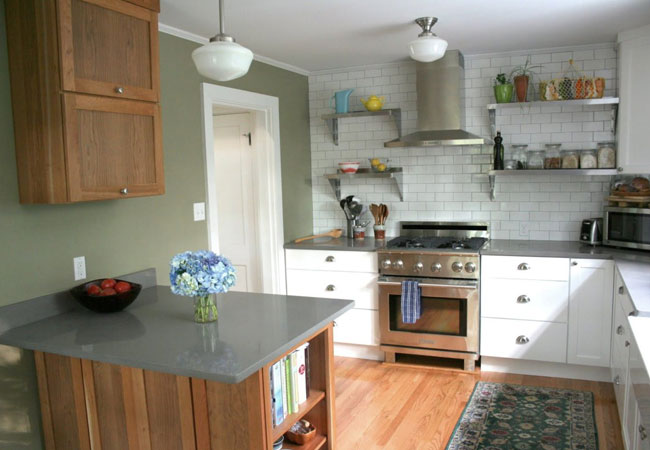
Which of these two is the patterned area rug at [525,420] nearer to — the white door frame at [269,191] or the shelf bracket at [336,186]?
the white door frame at [269,191]

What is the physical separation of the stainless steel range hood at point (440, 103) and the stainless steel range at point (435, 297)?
2.61ft

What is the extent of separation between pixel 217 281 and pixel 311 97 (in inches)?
122

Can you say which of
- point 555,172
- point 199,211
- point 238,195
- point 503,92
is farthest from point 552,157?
point 199,211

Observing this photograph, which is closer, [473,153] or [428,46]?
[428,46]

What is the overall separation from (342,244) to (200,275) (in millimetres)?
2368

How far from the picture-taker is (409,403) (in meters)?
3.62

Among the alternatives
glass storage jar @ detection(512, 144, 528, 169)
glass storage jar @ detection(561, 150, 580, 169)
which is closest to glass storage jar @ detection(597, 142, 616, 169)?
glass storage jar @ detection(561, 150, 580, 169)

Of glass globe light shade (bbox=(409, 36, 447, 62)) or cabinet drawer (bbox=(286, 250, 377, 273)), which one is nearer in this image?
glass globe light shade (bbox=(409, 36, 447, 62))

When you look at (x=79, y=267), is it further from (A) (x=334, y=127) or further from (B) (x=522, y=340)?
(B) (x=522, y=340)

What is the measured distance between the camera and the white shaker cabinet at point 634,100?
12.0ft

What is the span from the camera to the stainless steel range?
4.02m

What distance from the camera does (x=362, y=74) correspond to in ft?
15.8

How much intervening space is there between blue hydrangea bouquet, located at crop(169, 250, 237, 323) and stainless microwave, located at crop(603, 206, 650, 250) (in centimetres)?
278

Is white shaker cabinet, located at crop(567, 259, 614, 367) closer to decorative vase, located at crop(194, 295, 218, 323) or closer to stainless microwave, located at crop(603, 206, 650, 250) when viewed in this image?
stainless microwave, located at crop(603, 206, 650, 250)
